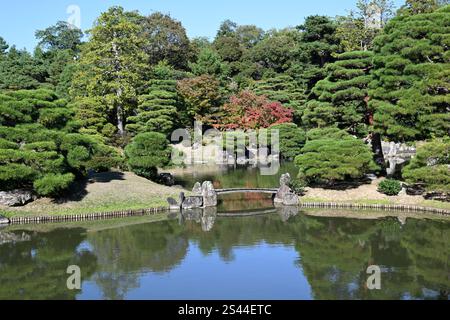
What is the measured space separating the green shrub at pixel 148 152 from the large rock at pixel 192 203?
123 inches

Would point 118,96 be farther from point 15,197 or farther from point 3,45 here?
point 3,45

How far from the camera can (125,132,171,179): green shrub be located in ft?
82.0

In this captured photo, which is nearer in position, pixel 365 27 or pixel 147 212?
pixel 147 212

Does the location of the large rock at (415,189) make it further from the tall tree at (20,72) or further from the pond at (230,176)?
the tall tree at (20,72)

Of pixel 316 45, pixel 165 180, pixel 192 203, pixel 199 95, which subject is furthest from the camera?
pixel 316 45

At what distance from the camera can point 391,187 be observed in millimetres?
22500

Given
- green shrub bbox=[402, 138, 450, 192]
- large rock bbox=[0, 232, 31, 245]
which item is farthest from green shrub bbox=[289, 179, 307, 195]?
large rock bbox=[0, 232, 31, 245]

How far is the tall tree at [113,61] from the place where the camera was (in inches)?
1411

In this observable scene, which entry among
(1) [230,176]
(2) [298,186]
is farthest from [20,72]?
(2) [298,186]

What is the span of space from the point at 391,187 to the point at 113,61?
73.7 ft

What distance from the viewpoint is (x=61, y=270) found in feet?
47.1

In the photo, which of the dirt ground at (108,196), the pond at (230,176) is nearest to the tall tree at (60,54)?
the pond at (230,176)

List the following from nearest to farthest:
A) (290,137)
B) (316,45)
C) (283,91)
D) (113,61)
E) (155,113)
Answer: (113,61) < (155,113) < (290,137) < (316,45) < (283,91)
